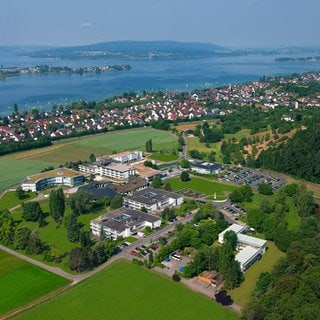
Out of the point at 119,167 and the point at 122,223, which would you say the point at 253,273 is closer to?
the point at 122,223

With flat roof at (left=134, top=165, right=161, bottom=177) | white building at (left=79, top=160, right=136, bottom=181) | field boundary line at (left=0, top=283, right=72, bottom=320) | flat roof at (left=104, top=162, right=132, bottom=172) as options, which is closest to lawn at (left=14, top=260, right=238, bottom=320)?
field boundary line at (left=0, top=283, right=72, bottom=320)

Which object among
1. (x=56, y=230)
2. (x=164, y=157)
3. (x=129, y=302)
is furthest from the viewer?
(x=164, y=157)

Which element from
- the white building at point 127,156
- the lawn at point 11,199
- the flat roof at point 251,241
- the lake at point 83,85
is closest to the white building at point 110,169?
the white building at point 127,156

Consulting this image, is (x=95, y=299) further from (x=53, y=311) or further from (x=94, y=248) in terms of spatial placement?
(x=94, y=248)

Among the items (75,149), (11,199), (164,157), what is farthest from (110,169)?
(75,149)

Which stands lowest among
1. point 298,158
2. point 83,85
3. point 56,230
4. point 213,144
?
point 83,85

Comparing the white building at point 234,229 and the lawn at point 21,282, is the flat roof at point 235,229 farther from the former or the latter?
the lawn at point 21,282
